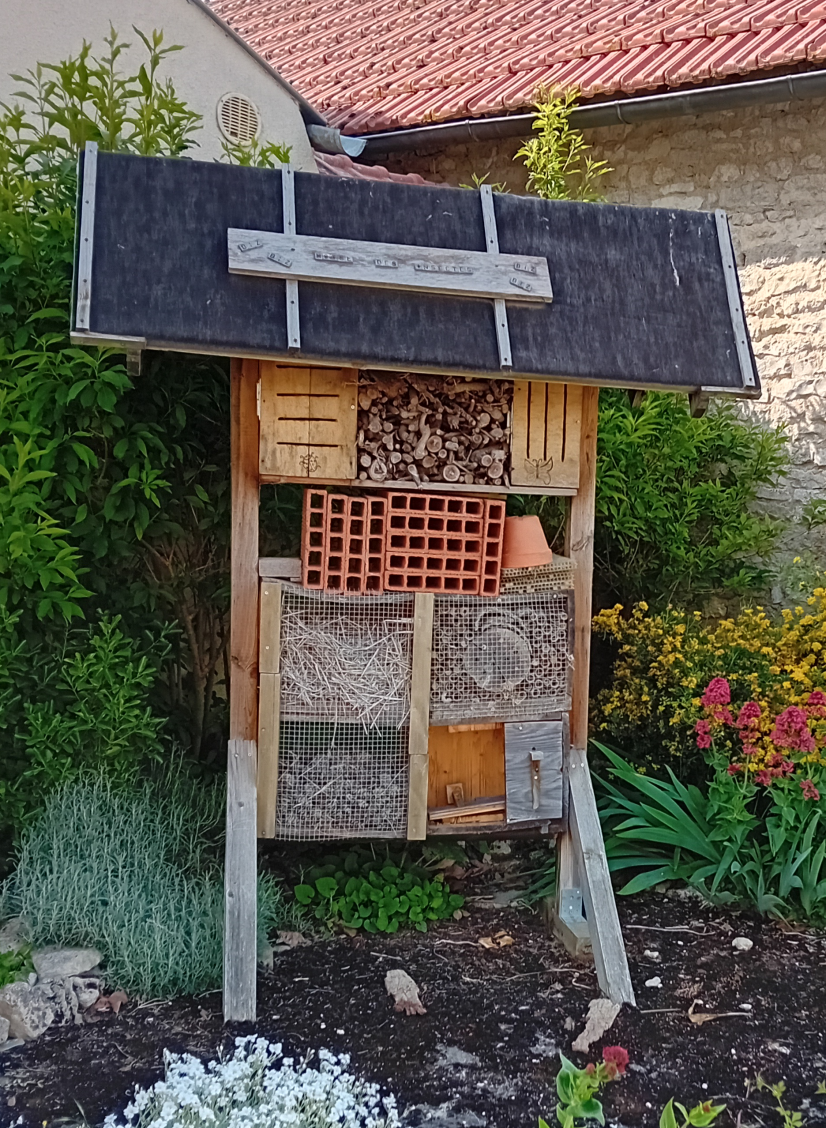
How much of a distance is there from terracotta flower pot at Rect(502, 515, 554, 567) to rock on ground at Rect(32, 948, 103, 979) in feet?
6.28

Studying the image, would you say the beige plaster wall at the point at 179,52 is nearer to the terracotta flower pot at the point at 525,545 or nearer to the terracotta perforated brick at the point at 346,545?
the terracotta perforated brick at the point at 346,545

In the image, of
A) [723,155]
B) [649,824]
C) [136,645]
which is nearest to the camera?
[136,645]

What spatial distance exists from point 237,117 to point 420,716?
414 cm

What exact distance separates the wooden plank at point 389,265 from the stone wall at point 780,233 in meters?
2.78

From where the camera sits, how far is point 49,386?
3320 mm

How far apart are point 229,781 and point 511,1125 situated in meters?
1.34

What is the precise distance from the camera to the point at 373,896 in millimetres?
3715

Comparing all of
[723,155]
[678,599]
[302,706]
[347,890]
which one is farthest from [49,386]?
[723,155]

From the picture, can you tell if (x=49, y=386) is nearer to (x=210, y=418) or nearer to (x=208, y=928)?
(x=210, y=418)

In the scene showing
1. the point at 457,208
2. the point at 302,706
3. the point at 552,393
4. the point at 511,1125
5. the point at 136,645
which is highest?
the point at 457,208

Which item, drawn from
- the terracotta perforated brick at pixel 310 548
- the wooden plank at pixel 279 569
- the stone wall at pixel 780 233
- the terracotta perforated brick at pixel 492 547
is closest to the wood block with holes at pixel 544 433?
the terracotta perforated brick at pixel 492 547

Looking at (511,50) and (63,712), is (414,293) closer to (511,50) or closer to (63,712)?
(63,712)

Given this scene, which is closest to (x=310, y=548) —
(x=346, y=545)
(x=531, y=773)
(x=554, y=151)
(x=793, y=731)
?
(x=346, y=545)

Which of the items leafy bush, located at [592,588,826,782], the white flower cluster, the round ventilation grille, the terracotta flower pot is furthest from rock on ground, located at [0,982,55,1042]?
the round ventilation grille
